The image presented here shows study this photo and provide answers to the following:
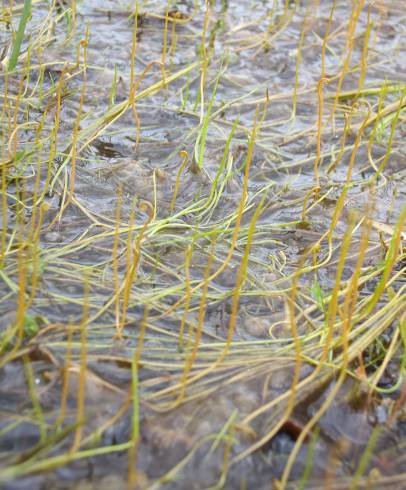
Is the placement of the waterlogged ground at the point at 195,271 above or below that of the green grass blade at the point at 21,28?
below

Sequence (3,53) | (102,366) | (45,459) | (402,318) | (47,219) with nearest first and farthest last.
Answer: (45,459), (102,366), (402,318), (47,219), (3,53)

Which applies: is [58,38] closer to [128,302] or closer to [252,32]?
[252,32]

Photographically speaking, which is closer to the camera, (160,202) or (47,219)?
(47,219)

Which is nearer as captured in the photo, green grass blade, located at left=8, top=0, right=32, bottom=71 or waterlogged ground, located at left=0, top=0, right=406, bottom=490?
waterlogged ground, located at left=0, top=0, right=406, bottom=490

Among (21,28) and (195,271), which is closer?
(195,271)

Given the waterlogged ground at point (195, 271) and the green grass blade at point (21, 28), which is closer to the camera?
the waterlogged ground at point (195, 271)

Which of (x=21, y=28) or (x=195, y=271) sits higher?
(x=21, y=28)

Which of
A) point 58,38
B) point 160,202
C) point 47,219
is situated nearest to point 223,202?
point 160,202

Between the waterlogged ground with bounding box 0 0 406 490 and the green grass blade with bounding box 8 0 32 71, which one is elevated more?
the green grass blade with bounding box 8 0 32 71
